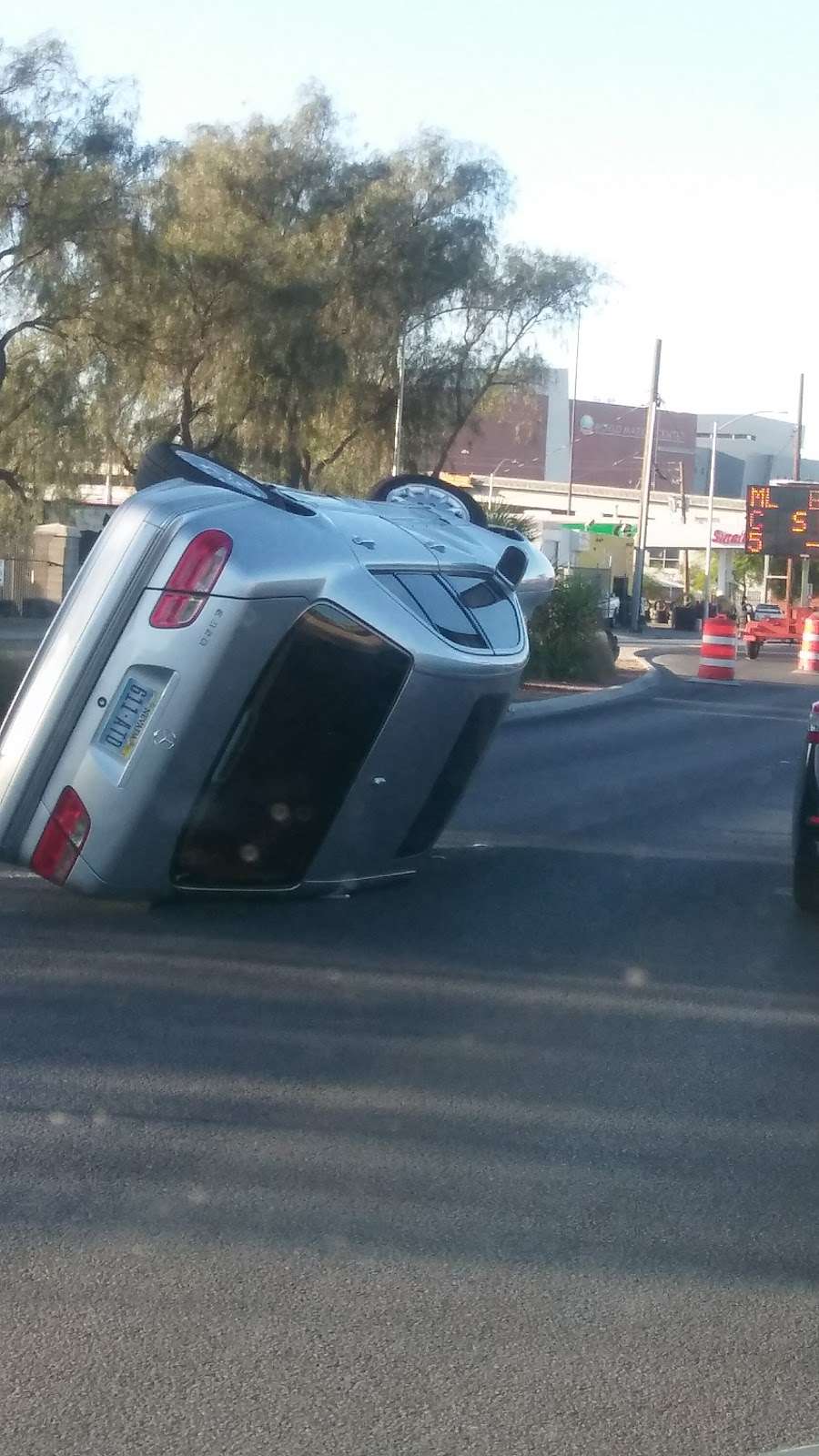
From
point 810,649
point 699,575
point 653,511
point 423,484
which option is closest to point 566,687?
point 810,649

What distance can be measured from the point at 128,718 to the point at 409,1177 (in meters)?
3.12

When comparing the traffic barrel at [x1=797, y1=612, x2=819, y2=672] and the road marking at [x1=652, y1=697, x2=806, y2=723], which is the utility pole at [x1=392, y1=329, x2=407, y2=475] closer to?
the traffic barrel at [x1=797, y1=612, x2=819, y2=672]

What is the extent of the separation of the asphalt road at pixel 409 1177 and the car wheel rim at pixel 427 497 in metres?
2.76

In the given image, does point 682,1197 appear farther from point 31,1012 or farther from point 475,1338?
point 31,1012

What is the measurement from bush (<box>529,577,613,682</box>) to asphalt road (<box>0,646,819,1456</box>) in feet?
57.9

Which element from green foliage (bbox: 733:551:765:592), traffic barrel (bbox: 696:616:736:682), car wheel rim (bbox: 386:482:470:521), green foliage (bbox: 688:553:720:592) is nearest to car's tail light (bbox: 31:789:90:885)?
car wheel rim (bbox: 386:482:470:521)

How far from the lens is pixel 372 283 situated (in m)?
36.8

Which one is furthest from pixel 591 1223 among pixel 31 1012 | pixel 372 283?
pixel 372 283

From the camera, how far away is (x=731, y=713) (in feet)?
75.6

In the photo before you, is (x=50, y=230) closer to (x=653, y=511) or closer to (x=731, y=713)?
(x=731, y=713)

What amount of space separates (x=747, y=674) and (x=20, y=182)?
1575cm

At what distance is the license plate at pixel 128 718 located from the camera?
7621 mm

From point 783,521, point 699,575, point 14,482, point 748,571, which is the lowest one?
point 699,575

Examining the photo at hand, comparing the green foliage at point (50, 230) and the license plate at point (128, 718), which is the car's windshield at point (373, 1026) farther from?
the green foliage at point (50, 230)
